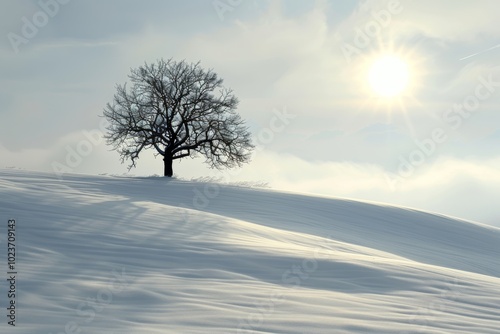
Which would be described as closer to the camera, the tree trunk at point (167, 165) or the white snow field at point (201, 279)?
the white snow field at point (201, 279)

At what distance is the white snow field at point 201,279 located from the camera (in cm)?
539

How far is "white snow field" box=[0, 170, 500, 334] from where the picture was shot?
5391mm

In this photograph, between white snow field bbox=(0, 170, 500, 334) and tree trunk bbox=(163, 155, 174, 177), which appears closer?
white snow field bbox=(0, 170, 500, 334)

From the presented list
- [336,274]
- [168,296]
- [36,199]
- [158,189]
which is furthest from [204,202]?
[168,296]

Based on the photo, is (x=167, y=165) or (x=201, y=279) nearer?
(x=201, y=279)

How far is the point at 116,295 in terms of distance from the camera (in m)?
5.98

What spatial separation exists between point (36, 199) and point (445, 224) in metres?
15.8

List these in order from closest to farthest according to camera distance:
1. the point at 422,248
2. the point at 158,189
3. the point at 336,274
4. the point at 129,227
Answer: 1. the point at 336,274
2. the point at 129,227
3. the point at 422,248
4. the point at 158,189

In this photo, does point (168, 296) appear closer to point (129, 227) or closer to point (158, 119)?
point (129, 227)

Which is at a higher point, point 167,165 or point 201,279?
point 167,165

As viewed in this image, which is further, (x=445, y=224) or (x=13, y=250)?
(x=445, y=224)

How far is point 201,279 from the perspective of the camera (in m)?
6.91

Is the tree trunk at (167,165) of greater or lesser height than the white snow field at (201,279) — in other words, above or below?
above

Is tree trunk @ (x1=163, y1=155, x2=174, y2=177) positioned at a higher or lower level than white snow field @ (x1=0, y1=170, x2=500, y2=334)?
higher
